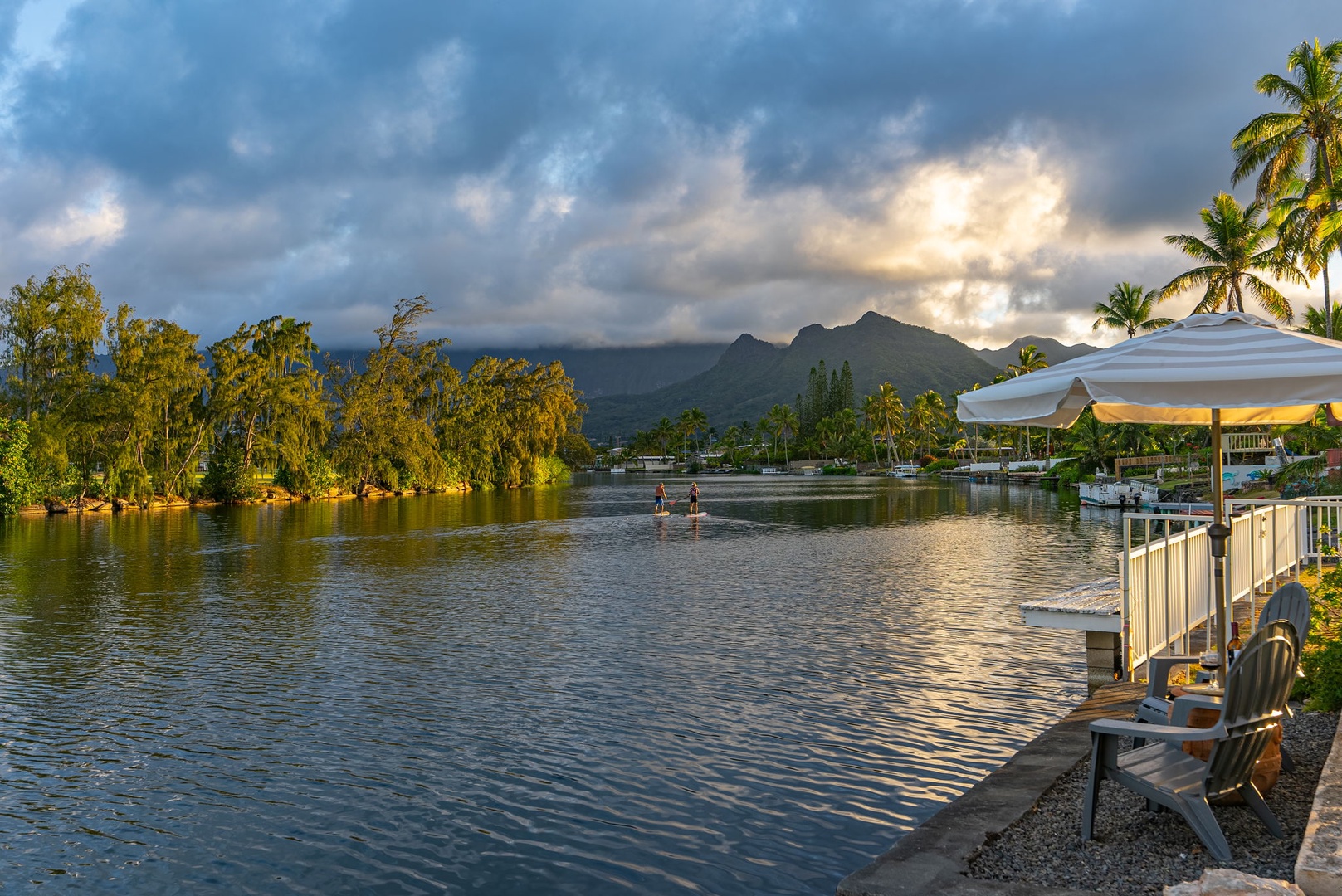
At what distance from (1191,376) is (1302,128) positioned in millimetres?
33342

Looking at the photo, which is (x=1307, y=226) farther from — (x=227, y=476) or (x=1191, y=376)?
(x=227, y=476)

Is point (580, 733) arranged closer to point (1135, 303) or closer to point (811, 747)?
point (811, 747)

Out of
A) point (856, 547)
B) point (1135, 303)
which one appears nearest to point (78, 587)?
point (856, 547)

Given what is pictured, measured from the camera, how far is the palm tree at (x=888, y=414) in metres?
142

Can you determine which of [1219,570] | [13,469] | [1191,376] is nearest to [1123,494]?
[1219,570]

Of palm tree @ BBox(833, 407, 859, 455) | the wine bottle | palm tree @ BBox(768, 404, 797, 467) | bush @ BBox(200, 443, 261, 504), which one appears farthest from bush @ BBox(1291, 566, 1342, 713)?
palm tree @ BBox(768, 404, 797, 467)

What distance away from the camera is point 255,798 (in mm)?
7348

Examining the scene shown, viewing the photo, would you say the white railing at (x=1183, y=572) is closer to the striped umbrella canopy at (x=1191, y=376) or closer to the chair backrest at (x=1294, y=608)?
the chair backrest at (x=1294, y=608)

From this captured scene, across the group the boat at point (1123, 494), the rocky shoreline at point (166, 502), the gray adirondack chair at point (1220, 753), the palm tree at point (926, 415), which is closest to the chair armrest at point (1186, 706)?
the gray adirondack chair at point (1220, 753)

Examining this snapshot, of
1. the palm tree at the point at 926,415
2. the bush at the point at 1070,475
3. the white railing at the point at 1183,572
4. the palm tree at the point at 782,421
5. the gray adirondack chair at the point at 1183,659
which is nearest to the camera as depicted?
the gray adirondack chair at the point at 1183,659

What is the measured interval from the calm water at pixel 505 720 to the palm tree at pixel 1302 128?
18.7 meters

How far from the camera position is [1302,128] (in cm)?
3150

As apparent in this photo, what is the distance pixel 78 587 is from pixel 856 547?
1991cm

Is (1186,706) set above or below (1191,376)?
below
